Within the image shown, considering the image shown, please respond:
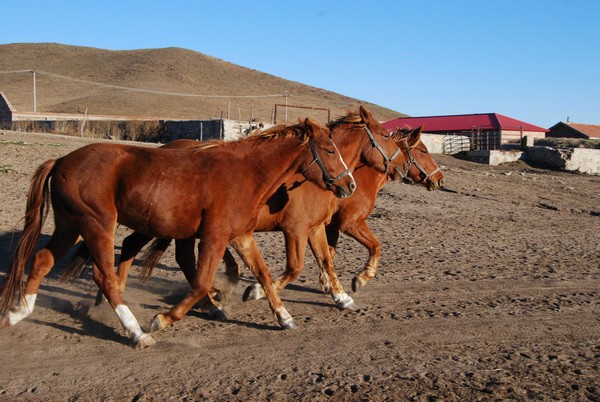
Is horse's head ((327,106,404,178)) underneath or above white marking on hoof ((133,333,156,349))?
above

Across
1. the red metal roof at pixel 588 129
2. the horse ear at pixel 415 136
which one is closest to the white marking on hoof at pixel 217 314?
the horse ear at pixel 415 136

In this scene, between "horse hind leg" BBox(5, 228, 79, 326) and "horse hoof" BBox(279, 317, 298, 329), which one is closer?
"horse hind leg" BBox(5, 228, 79, 326)

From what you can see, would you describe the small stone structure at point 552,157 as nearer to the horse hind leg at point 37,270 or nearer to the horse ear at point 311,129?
the horse ear at point 311,129

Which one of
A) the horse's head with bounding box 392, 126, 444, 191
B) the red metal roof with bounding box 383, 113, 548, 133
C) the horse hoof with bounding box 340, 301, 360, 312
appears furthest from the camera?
the red metal roof with bounding box 383, 113, 548, 133

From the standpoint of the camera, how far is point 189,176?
21.6 feet

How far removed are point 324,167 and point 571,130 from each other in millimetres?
56756

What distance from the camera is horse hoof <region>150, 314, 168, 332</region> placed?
6367mm

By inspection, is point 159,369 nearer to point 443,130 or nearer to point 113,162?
point 113,162

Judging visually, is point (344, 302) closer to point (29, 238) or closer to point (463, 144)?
point (29, 238)

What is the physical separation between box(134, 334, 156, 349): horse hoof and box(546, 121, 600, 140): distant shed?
186 feet

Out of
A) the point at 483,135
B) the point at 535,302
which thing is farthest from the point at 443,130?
the point at 535,302

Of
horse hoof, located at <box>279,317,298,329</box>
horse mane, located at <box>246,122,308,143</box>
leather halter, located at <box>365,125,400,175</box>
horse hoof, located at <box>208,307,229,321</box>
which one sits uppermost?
horse mane, located at <box>246,122,308,143</box>

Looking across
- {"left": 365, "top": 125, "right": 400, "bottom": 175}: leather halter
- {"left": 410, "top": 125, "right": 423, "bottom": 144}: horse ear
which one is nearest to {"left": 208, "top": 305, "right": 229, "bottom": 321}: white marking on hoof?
{"left": 365, "top": 125, "right": 400, "bottom": 175}: leather halter

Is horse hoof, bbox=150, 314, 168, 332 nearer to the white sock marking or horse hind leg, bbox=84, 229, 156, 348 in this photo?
horse hind leg, bbox=84, 229, 156, 348
